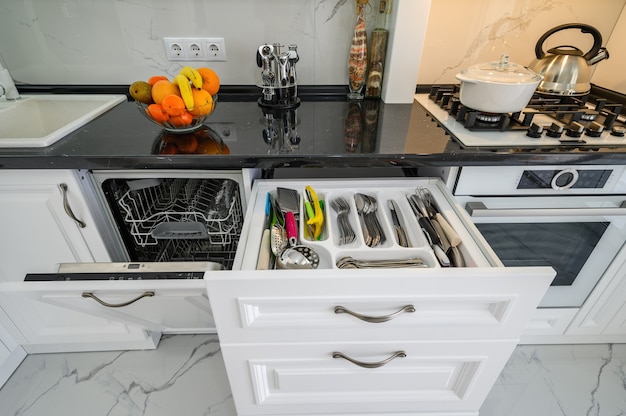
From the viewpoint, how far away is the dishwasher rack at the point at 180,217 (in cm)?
102

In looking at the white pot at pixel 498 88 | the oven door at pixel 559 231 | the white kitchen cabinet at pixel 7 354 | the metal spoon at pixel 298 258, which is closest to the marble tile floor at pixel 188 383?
the white kitchen cabinet at pixel 7 354

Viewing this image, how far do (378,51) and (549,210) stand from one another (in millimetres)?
808

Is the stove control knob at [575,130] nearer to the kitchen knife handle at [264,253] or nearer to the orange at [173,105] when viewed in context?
the kitchen knife handle at [264,253]

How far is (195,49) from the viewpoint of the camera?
1.31 metres

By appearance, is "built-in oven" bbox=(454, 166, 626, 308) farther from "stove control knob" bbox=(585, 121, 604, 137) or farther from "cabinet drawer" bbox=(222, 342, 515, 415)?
"cabinet drawer" bbox=(222, 342, 515, 415)

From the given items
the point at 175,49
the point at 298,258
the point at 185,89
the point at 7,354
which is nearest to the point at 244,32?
the point at 175,49

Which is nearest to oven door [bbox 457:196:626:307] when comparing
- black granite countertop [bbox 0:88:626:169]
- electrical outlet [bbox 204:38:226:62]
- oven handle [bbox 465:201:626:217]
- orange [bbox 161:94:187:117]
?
oven handle [bbox 465:201:626:217]

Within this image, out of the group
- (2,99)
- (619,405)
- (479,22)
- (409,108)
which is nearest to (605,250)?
(619,405)

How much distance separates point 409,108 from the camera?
48.5 inches

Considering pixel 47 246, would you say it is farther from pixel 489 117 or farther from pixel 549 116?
pixel 549 116

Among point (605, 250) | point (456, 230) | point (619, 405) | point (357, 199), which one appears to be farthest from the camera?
point (619, 405)

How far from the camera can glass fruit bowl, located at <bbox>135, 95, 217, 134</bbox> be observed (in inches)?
36.8

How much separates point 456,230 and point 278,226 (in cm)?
43

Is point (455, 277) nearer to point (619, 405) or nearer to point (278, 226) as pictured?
point (278, 226)
